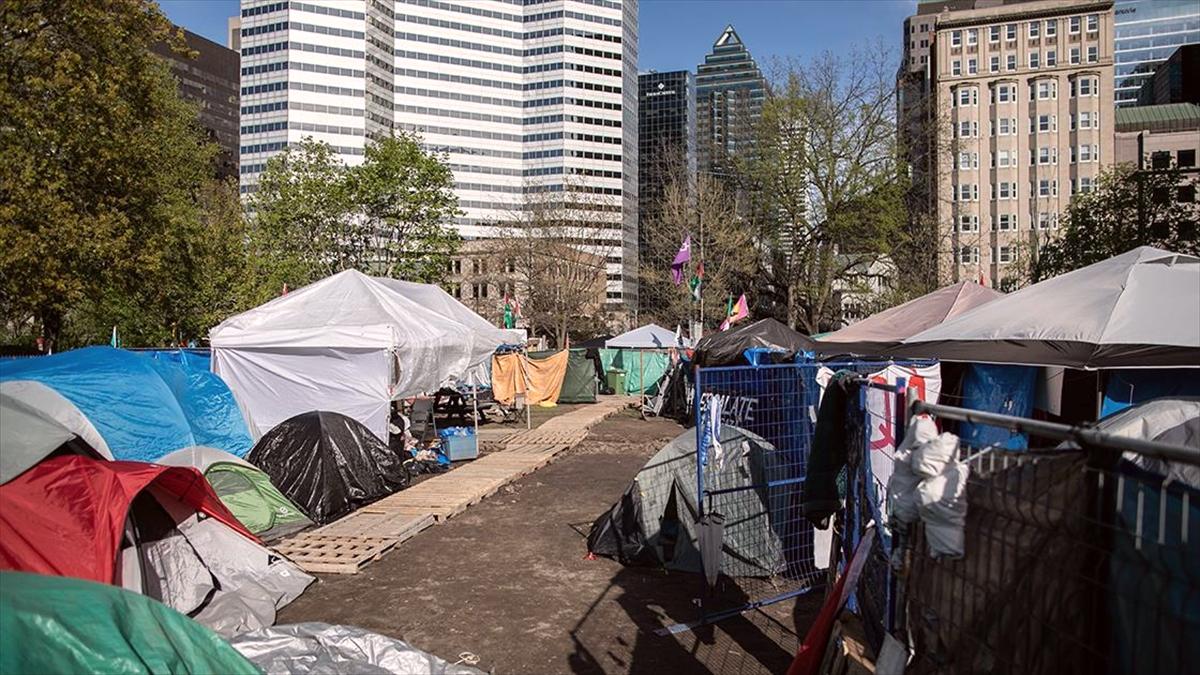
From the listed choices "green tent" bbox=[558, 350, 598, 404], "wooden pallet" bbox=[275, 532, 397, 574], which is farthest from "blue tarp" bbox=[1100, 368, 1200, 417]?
"green tent" bbox=[558, 350, 598, 404]

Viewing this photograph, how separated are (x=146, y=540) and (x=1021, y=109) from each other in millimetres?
97953

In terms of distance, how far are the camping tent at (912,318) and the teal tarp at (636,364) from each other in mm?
17957

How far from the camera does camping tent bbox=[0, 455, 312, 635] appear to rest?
16.9 ft

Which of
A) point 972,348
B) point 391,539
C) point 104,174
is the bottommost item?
point 391,539

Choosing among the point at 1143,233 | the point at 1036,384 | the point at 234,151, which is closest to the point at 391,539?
the point at 1036,384

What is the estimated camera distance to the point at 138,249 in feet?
70.7

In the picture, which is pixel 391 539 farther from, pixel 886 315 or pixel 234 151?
pixel 234 151

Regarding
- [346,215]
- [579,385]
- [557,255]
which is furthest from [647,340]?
[557,255]

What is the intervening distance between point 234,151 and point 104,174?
116195 mm

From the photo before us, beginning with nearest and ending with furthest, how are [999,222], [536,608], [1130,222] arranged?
[536,608], [1130,222], [999,222]

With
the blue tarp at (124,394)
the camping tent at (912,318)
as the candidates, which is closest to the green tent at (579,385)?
the camping tent at (912,318)

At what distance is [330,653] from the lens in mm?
4762

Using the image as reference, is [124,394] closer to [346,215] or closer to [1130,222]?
[346,215]

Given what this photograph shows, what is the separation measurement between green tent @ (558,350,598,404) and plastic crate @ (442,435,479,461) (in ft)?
43.6
